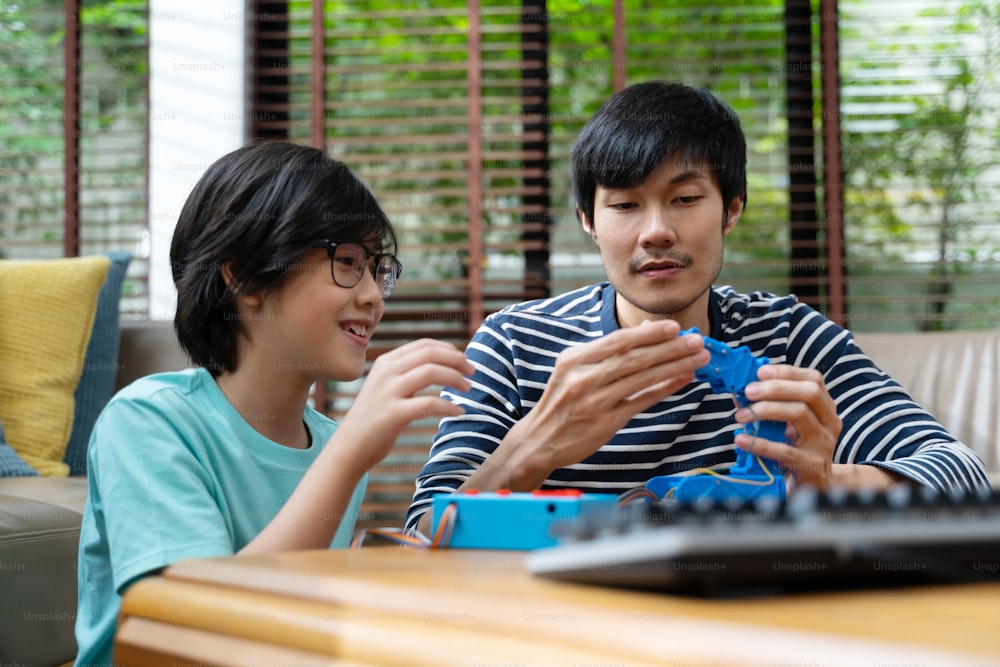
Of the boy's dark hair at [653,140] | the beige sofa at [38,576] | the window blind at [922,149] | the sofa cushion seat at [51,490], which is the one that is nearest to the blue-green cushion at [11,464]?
the sofa cushion seat at [51,490]

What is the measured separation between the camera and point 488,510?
0.86 metres

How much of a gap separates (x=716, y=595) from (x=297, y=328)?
0.87 m

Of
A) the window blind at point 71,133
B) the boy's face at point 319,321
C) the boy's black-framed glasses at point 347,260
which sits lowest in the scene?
the boy's face at point 319,321

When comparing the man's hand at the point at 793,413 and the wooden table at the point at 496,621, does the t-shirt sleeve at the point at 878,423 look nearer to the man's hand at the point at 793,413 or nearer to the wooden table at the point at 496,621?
the man's hand at the point at 793,413

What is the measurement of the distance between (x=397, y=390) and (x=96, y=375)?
1.72 meters

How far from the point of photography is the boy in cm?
94

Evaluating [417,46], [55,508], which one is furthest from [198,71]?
[55,508]

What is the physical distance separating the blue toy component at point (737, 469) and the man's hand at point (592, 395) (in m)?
0.03

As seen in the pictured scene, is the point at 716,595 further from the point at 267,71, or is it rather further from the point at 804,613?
the point at 267,71

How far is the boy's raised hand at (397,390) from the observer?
916 mm

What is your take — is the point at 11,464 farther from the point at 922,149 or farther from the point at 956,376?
the point at 922,149

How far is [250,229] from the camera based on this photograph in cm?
131

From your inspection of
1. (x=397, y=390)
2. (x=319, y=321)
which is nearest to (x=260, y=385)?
(x=319, y=321)

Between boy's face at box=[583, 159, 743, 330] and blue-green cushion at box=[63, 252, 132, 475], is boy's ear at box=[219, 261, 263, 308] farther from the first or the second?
blue-green cushion at box=[63, 252, 132, 475]
